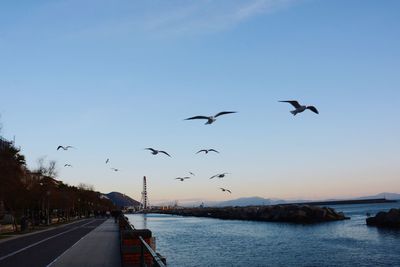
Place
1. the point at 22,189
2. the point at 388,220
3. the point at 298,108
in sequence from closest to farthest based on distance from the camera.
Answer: the point at 298,108 → the point at 22,189 → the point at 388,220

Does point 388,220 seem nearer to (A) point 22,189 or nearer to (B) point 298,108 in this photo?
(A) point 22,189

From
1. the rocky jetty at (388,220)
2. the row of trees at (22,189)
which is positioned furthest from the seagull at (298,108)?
the rocky jetty at (388,220)

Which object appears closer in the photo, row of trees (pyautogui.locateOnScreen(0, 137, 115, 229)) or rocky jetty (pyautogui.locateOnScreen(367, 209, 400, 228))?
row of trees (pyautogui.locateOnScreen(0, 137, 115, 229))

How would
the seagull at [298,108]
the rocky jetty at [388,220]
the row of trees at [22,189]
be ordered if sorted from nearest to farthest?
1. the seagull at [298,108]
2. the row of trees at [22,189]
3. the rocky jetty at [388,220]

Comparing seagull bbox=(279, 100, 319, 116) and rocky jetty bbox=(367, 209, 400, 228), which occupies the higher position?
seagull bbox=(279, 100, 319, 116)

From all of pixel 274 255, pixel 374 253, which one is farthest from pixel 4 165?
pixel 374 253

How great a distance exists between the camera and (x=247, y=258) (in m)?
37.6

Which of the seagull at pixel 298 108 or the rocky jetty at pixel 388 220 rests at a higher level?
the seagull at pixel 298 108

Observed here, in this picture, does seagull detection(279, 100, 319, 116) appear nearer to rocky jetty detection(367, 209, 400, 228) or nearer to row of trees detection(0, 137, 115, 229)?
row of trees detection(0, 137, 115, 229)

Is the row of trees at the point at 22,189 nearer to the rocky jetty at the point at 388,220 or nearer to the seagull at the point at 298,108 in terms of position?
the seagull at the point at 298,108

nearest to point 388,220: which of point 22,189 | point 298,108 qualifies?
point 22,189

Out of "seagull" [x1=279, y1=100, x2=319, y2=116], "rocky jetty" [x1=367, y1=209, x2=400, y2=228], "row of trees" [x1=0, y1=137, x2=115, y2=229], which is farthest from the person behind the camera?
"rocky jetty" [x1=367, y1=209, x2=400, y2=228]

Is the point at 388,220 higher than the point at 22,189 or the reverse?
the reverse

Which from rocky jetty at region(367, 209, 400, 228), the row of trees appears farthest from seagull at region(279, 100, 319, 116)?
rocky jetty at region(367, 209, 400, 228)
